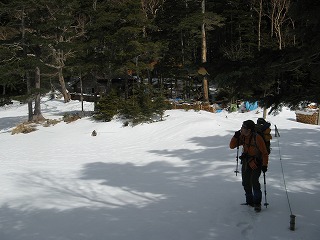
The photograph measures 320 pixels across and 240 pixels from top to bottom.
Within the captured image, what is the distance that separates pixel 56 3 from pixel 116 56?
5257mm

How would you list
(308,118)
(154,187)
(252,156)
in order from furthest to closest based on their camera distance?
(308,118) < (154,187) < (252,156)

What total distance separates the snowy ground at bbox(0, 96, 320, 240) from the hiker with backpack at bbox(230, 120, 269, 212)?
51 centimetres

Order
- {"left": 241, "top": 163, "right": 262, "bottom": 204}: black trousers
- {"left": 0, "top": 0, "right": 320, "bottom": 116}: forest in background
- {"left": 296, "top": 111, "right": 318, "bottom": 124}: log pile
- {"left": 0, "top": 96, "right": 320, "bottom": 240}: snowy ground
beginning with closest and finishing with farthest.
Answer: {"left": 0, "top": 0, "right": 320, "bottom": 116}: forest in background, {"left": 0, "top": 96, "right": 320, "bottom": 240}: snowy ground, {"left": 241, "top": 163, "right": 262, "bottom": 204}: black trousers, {"left": 296, "top": 111, "right": 318, "bottom": 124}: log pile

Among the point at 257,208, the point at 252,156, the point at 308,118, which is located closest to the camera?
the point at 252,156

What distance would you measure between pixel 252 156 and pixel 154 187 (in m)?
3.65

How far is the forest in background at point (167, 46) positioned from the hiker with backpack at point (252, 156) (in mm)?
761

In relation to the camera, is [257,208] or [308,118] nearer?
[257,208]

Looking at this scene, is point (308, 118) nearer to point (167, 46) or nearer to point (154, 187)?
point (167, 46)

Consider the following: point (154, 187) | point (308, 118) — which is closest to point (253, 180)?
point (154, 187)

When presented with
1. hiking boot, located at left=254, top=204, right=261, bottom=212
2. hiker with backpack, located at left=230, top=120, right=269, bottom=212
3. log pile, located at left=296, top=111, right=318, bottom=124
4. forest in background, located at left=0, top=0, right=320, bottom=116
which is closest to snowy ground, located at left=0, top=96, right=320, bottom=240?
hiking boot, located at left=254, top=204, right=261, bottom=212

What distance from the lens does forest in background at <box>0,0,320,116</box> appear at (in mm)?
4844

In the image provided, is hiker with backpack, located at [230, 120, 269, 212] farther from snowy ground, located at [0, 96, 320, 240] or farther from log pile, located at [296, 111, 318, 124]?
log pile, located at [296, 111, 318, 124]

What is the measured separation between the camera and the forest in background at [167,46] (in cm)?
484

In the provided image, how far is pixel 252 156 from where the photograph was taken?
19.2ft
